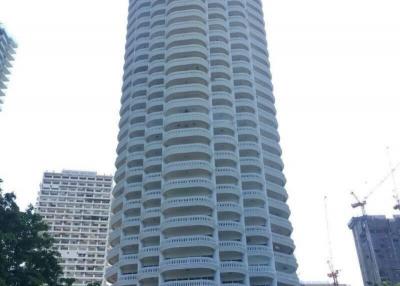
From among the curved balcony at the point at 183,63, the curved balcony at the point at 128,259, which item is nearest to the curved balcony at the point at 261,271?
the curved balcony at the point at 128,259

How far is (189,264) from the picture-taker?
57000 millimetres

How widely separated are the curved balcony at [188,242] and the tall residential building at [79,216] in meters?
94.1

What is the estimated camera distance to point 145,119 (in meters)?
75.4

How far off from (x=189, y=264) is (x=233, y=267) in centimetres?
557

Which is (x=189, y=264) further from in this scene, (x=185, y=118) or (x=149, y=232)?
(x=185, y=118)

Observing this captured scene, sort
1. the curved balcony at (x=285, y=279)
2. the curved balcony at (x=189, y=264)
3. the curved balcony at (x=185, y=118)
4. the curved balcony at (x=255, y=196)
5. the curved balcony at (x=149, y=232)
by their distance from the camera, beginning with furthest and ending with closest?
the curved balcony at (x=185, y=118) → the curved balcony at (x=255, y=196) → the curved balcony at (x=149, y=232) → the curved balcony at (x=285, y=279) → the curved balcony at (x=189, y=264)

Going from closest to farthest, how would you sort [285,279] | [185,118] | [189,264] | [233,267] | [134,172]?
1. [189,264]
2. [233,267]
3. [285,279]
4. [185,118]
5. [134,172]

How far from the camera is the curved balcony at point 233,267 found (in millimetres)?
58594

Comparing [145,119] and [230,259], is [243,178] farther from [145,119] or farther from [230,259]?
[145,119]

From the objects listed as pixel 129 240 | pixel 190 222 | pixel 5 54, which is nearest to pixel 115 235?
pixel 129 240

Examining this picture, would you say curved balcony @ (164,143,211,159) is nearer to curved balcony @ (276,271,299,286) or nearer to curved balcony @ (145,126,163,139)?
curved balcony @ (145,126,163,139)

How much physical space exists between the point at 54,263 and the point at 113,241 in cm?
3266

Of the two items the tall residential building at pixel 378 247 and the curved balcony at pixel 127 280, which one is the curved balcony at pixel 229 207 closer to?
the curved balcony at pixel 127 280

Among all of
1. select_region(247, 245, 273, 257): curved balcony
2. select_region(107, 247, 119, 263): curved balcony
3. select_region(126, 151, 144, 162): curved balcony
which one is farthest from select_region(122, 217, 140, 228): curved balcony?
→ select_region(247, 245, 273, 257): curved balcony
